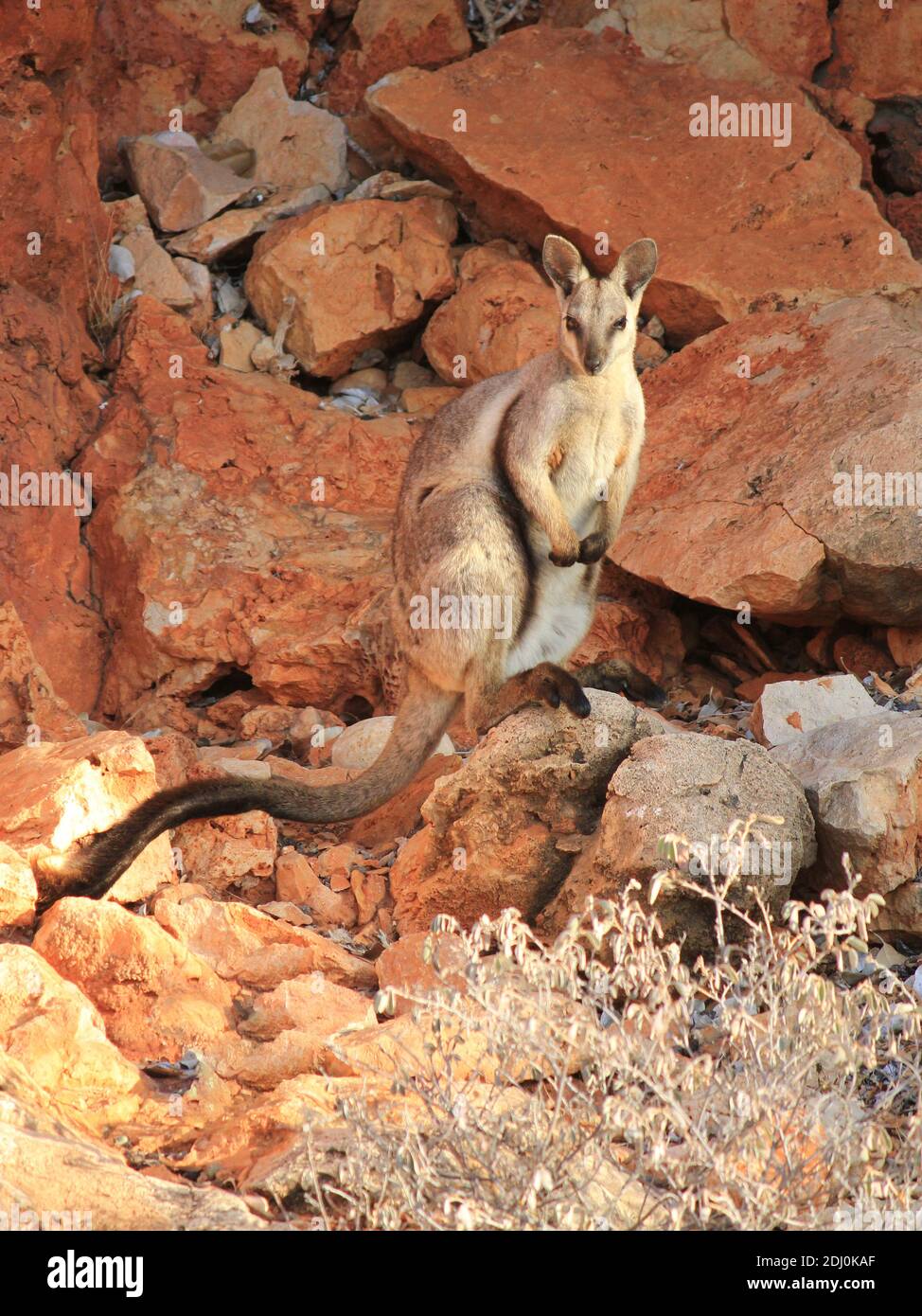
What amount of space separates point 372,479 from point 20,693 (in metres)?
3.06

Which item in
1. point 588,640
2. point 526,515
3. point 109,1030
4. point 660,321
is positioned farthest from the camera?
point 660,321

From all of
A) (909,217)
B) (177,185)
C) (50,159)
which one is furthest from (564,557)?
(909,217)

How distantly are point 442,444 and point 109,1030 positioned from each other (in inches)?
130

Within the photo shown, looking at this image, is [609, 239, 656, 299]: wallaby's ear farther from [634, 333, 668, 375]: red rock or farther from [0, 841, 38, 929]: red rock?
[0, 841, 38, 929]: red rock

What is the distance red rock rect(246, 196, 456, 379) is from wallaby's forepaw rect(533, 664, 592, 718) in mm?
4496

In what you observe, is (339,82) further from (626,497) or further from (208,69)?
(626,497)

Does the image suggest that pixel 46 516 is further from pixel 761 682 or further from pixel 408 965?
pixel 408 965

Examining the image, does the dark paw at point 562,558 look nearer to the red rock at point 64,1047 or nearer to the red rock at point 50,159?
the red rock at point 64,1047

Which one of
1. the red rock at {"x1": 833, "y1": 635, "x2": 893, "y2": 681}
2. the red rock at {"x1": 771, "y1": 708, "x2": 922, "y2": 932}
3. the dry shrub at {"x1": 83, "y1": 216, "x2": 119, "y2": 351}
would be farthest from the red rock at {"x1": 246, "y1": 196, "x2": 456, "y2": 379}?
the red rock at {"x1": 771, "y1": 708, "x2": 922, "y2": 932}

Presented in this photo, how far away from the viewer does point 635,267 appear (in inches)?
262

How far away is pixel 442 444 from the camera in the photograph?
275 inches

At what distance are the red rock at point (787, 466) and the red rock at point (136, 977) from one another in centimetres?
382

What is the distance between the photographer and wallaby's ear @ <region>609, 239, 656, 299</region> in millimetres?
6602

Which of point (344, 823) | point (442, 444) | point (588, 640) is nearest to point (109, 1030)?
point (344, 823)
